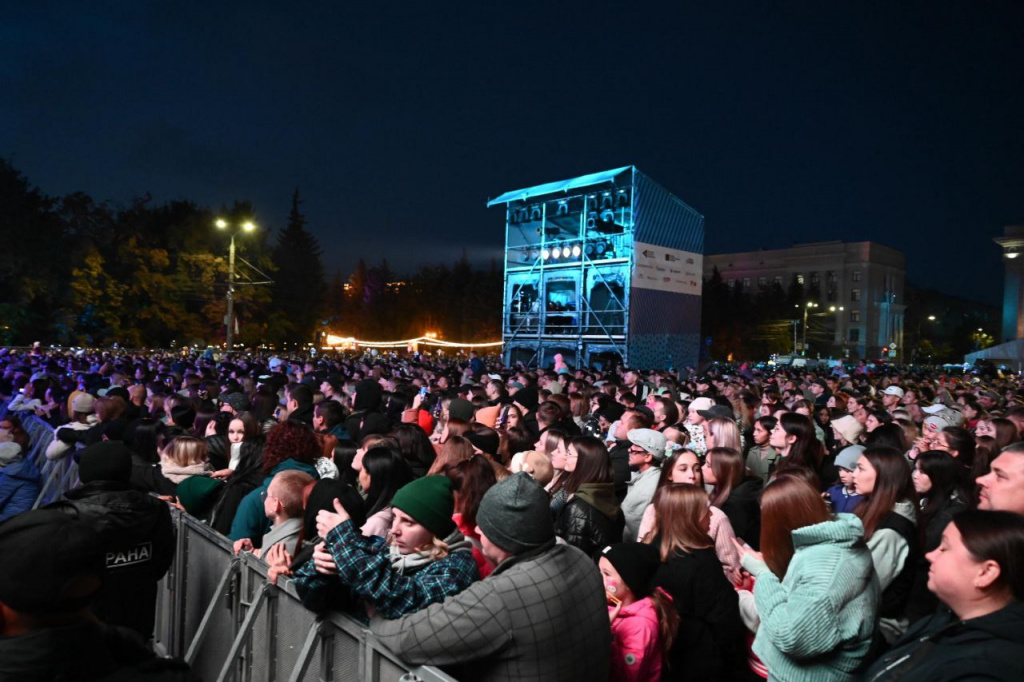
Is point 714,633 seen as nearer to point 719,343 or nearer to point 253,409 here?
point 253,409

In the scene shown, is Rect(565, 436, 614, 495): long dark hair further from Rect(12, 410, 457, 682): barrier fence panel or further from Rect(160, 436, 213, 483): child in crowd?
Rect(160, 436, 213, 483): child in crowd

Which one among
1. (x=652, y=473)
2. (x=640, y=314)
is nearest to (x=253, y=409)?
(x=652, y=473)

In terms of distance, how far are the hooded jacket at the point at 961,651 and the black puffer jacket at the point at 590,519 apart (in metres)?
2.17

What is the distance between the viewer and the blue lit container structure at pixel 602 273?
89.5 feet

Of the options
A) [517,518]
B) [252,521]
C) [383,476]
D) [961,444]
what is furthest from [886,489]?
[252,521]

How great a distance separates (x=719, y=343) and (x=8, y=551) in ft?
224

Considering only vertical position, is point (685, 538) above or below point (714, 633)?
above

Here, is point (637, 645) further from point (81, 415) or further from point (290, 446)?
point (81, 415)

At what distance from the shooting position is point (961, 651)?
6.29ft

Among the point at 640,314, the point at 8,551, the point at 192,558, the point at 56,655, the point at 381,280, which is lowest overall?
the point at 192,558

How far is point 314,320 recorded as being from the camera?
51875mm

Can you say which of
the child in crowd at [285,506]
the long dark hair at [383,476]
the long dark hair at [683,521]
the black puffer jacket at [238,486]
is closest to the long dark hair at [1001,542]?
the long dark hair at [683,521]

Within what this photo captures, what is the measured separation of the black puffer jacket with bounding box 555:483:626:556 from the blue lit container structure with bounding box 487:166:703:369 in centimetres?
2293

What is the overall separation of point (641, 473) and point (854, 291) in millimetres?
98118
